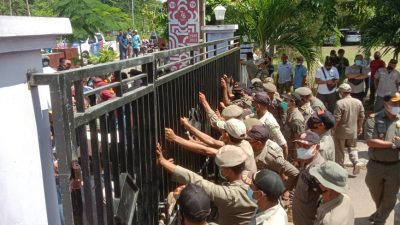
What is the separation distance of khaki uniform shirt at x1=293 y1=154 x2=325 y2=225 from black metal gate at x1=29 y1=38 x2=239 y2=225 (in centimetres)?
111

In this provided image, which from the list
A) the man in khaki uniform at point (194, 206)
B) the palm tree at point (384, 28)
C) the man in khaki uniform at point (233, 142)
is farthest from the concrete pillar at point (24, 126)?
the palm tree at point (384, 28)

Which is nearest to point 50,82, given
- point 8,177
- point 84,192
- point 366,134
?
point 8,177

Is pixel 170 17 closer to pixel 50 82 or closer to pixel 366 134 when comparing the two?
pixel 366 134

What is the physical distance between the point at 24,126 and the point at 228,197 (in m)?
2.09

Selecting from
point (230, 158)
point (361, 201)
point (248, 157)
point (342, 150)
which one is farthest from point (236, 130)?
point (342, 150)

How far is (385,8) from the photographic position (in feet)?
35.4

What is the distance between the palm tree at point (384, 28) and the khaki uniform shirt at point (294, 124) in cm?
546

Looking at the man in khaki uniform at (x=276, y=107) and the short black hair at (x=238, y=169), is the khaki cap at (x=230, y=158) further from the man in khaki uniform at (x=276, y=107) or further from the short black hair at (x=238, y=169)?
the man in khaki uniform at (x=276, y=107)

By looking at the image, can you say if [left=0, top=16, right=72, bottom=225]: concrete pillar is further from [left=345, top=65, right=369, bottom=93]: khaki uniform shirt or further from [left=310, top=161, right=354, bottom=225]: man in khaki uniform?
[left=345, top=65, right=369, bottom=93]: khaki uniform shirt

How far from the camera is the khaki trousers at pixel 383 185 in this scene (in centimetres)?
516

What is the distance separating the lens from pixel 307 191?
12.7 feet

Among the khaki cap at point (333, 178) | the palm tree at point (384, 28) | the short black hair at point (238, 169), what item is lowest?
the khaki cap at point (333, 178)

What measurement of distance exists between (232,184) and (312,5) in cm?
921

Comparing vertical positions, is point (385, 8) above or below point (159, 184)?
above
